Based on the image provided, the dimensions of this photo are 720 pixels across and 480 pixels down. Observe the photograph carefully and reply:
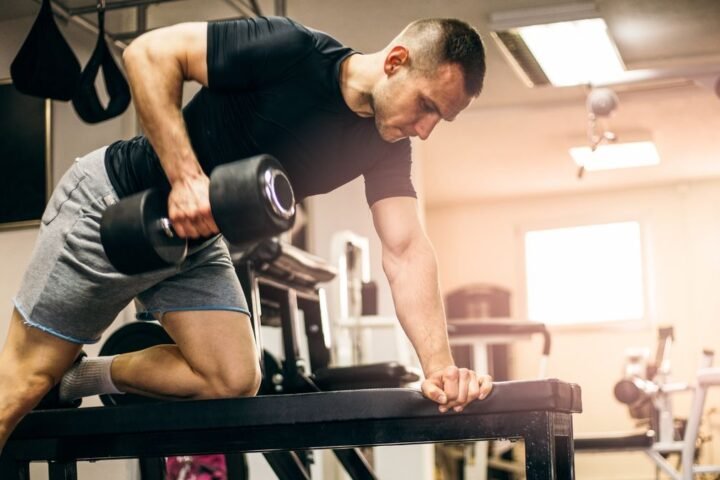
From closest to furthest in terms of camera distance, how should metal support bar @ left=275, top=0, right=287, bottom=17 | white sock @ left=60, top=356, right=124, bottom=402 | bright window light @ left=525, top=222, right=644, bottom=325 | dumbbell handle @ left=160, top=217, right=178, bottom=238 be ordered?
dumbbell handle @ left=160, top=217, right=178, bottom=238
white sock @ left=60, top=356, right=124, bottom=402
metal support bar @ left=275, top=0, right=287, bottom=17
bright window light @ left=525, top=222, right=644, bottom=325

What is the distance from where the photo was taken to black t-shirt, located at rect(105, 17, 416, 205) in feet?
5.50

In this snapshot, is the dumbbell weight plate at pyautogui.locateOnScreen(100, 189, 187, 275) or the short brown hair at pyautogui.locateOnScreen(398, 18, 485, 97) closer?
the dumbbell weight plate at pyautogui.locateOnScreen(100, 189, 187, 275)

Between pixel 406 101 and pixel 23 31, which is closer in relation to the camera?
pixel 406 101

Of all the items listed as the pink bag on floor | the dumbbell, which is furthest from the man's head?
the pink bag on floor

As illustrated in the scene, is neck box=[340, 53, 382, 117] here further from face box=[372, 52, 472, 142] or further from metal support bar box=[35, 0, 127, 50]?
metal support bar box=[35, 0, 127, 50]

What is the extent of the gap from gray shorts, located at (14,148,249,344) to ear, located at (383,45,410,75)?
0.54 meters

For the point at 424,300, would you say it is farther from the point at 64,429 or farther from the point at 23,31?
the point at 23,31

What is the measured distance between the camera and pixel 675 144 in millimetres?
7402

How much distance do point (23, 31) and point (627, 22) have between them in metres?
3.00

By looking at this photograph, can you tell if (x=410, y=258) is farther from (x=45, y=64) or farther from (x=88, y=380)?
(x=45, y=64)

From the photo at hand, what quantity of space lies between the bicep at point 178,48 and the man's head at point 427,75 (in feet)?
1.05

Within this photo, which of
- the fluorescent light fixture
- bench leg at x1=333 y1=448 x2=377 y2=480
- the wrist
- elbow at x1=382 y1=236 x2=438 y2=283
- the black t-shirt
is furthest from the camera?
the fluorescent light fixture

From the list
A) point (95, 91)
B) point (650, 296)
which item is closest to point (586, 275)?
point (650, 296)

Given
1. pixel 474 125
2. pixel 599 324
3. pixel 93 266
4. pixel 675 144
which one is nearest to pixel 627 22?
pixel 474 125
